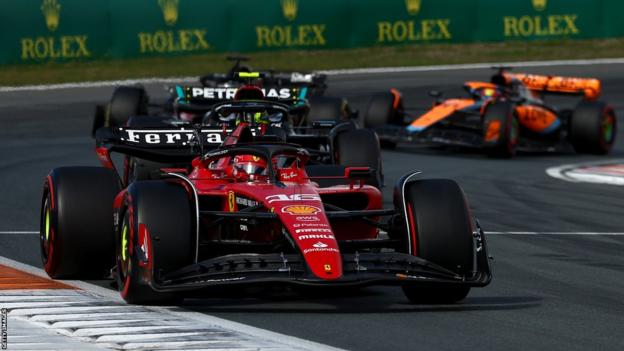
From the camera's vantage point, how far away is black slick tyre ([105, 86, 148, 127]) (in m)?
24.9

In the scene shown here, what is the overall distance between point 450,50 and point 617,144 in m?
12.4

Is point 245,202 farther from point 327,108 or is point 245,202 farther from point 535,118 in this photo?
point 535,118

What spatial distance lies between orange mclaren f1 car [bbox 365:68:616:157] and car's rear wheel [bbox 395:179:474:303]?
1324cm

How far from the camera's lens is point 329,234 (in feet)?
33.4

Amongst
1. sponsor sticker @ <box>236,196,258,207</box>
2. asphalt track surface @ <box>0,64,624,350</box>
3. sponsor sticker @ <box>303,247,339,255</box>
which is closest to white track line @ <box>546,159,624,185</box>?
asphalt track surface @ <box>0,64,624,350</box>

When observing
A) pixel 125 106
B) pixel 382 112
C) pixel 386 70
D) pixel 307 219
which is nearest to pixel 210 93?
pixel 125 106

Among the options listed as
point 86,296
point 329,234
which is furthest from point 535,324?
point 86,296

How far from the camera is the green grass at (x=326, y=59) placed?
116 ft

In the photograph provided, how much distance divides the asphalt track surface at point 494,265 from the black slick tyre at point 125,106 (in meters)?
0.66

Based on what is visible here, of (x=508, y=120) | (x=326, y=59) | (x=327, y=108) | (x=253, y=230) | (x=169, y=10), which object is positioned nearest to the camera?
(x=253, y=230)

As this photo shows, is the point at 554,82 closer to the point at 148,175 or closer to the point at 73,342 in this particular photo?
the point at 148,175

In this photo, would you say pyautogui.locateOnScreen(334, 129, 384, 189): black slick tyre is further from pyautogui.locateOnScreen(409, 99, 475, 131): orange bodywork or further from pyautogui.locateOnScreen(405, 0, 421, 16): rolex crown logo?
pyautogui.locateOnScreen(405, 0, 421, 16): rolex crown logo

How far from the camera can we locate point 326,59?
3838 centimetres

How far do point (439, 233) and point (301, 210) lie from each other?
0.94 meters
